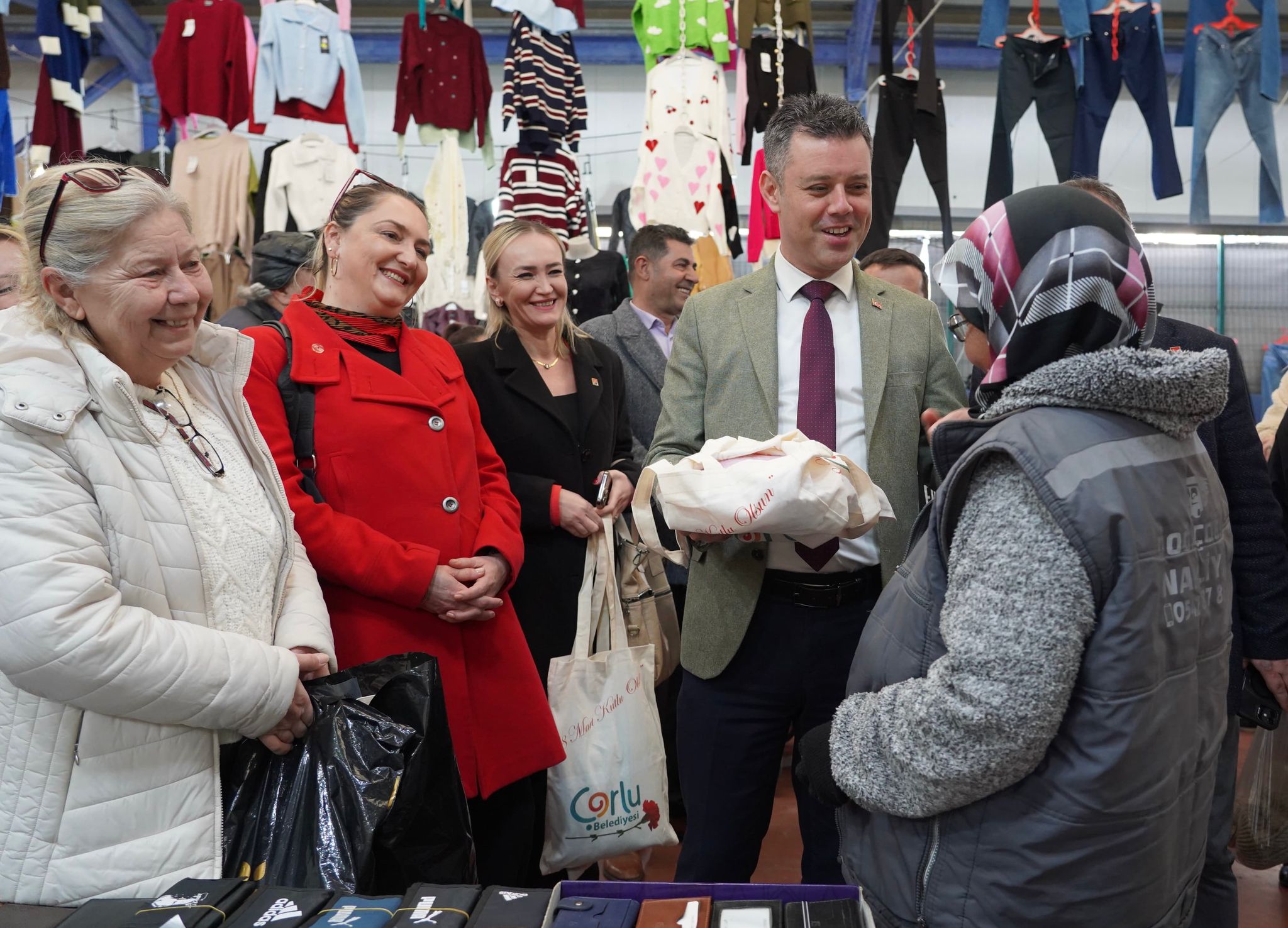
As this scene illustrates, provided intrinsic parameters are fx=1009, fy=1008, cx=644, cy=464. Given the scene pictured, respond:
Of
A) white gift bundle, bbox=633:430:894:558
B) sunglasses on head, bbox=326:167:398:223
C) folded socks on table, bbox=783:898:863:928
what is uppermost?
sunglasses on head, bbox=326:167:398:223

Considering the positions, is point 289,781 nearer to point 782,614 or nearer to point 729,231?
point 782,614

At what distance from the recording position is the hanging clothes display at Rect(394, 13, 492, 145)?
19.6 feet

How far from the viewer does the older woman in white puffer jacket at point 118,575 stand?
1.43 meters

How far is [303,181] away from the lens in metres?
6.50

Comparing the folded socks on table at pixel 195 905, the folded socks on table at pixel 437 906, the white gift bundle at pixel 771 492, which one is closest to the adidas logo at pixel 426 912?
the folded socks on table at pixel 437 906

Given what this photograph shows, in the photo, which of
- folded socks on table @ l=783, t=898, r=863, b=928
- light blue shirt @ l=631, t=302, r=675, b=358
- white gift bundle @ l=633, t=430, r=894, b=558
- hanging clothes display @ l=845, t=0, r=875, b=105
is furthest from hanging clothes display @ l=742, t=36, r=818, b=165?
folded socks on table @ l=783, t=898, r=863, b=928

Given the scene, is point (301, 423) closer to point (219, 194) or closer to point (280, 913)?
point (280, 913)

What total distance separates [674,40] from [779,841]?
13.4 feet

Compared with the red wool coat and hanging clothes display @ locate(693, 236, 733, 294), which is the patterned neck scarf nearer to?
the red wool coat

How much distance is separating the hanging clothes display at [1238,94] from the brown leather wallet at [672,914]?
6.38 metres

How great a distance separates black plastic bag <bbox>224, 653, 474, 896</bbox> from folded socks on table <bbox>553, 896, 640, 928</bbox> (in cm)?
40

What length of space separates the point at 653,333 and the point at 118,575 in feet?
9.37

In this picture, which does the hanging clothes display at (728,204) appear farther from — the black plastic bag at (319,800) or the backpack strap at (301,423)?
the black plastic bag at (319,800)

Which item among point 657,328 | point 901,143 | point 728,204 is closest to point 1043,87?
point 901,143
